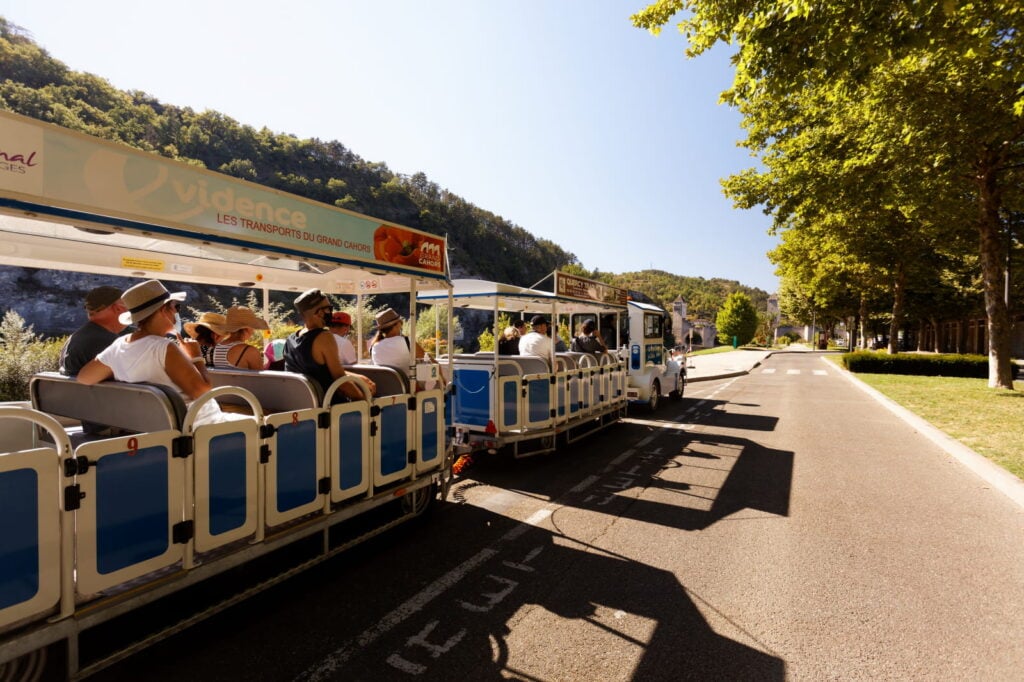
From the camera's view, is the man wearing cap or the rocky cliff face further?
the rocky cliff face

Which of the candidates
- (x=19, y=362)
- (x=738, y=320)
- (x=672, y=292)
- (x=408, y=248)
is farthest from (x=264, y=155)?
(x=672, y=292)

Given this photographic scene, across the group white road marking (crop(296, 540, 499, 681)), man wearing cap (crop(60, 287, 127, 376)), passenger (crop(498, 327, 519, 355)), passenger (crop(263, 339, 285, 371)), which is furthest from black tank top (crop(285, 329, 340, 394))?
passenger (crop(498, 327, 519, 355))

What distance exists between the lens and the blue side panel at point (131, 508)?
259cm

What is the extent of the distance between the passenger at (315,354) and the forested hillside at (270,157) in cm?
5511

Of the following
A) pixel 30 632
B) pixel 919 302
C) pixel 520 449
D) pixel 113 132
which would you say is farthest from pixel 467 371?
pixel 113 132

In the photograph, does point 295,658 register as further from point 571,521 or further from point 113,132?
point 113,132

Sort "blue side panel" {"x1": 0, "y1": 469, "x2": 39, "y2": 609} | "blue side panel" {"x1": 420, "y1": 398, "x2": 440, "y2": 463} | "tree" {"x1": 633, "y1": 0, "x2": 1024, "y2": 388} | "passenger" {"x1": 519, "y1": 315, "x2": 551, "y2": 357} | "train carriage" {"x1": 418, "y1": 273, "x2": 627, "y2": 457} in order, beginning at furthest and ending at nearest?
"passenger" {"x1": 519, "y1": 315, "x2": 551, "y2": 357} < "train carriage" {"x1": 418, "y1": 273, "x2": 627, "y2": 457} < "tree" {"x1": 633, "y1": 0, "x2": 1024, "y2": 388} < "blue side panel" {"x1": 420, "y1": 398, "x2": 440, "y2": 463} < "blue side panel" {"x1": 0, "y1": 469, "x2": 39, "y2": 609}

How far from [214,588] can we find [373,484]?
132 centimetres

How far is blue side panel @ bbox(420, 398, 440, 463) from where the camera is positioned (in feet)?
16.2

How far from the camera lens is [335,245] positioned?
4.04 metres

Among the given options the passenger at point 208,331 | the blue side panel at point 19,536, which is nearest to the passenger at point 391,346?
the passenger at point 208,331

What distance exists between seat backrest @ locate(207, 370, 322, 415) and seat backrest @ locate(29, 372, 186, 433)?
0.93 metres

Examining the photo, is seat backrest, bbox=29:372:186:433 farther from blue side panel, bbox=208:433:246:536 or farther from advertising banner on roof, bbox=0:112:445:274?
advertising banner on roof, bbox=0:112:445:274

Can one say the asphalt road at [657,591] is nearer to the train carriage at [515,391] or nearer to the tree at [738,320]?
the train carriage at [515,391]
